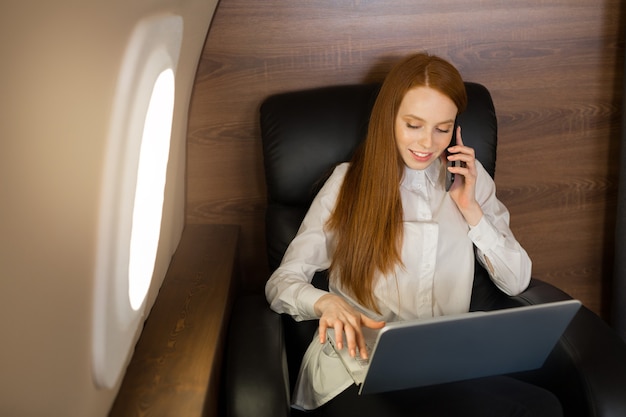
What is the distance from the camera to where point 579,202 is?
95.3 inches

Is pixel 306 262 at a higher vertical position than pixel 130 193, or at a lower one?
lower

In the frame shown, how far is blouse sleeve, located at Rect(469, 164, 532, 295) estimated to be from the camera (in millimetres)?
1810

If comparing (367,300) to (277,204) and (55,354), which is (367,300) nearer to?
(277,204)

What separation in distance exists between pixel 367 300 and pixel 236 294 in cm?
51

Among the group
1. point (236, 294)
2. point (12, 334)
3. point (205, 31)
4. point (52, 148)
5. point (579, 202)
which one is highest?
point (205, 31)

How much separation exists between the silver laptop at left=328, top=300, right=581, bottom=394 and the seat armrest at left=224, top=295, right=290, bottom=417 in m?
0.14

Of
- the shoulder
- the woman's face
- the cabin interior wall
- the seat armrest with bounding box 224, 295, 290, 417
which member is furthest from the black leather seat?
the cabin interior wall

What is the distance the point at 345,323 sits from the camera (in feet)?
4.86

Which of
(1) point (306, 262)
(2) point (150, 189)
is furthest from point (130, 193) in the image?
(1) point (306, 262)

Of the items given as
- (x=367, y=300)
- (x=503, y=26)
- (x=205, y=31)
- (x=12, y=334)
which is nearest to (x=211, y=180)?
(x=205, y=31)

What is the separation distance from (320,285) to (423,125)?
51 cm

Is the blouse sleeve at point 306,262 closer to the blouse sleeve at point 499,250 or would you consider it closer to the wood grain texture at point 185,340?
the wood grain texture at point 185,340

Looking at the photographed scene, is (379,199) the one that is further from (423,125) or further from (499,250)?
(499,250)

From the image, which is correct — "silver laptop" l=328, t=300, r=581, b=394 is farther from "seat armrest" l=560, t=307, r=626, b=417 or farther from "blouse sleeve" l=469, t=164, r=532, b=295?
"blouse sleeve" l=469, t=164, r=532, b=295
